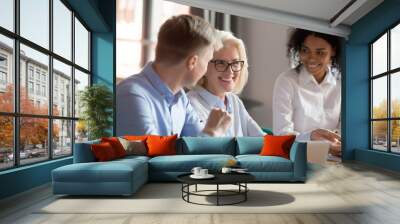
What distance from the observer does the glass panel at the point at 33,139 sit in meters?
5.41

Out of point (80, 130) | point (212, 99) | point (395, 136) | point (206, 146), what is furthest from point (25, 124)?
point (395, 136)

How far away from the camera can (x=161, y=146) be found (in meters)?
6.40

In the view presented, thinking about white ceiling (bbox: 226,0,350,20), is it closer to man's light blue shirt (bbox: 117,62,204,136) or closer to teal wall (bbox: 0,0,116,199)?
man's light blue shirt (bbox: 117,62,204,136)

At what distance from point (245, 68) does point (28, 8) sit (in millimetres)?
4650

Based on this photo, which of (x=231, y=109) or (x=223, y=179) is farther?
(x=231, y=109)

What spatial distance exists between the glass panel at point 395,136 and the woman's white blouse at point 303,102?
142 cm

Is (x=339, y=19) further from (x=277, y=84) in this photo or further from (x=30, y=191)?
(x=30, y=191)

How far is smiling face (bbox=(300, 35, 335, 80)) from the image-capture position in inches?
356

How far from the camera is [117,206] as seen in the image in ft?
14.2

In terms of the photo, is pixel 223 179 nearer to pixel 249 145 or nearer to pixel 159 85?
pixel 249 145

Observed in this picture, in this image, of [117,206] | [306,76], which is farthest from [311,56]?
[117,206]

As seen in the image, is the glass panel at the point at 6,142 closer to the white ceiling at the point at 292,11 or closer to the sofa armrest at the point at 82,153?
the sofa armrest at the point at 82,153

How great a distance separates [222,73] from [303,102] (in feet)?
6.68

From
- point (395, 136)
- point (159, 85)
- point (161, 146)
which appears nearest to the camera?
point (161, 146)
